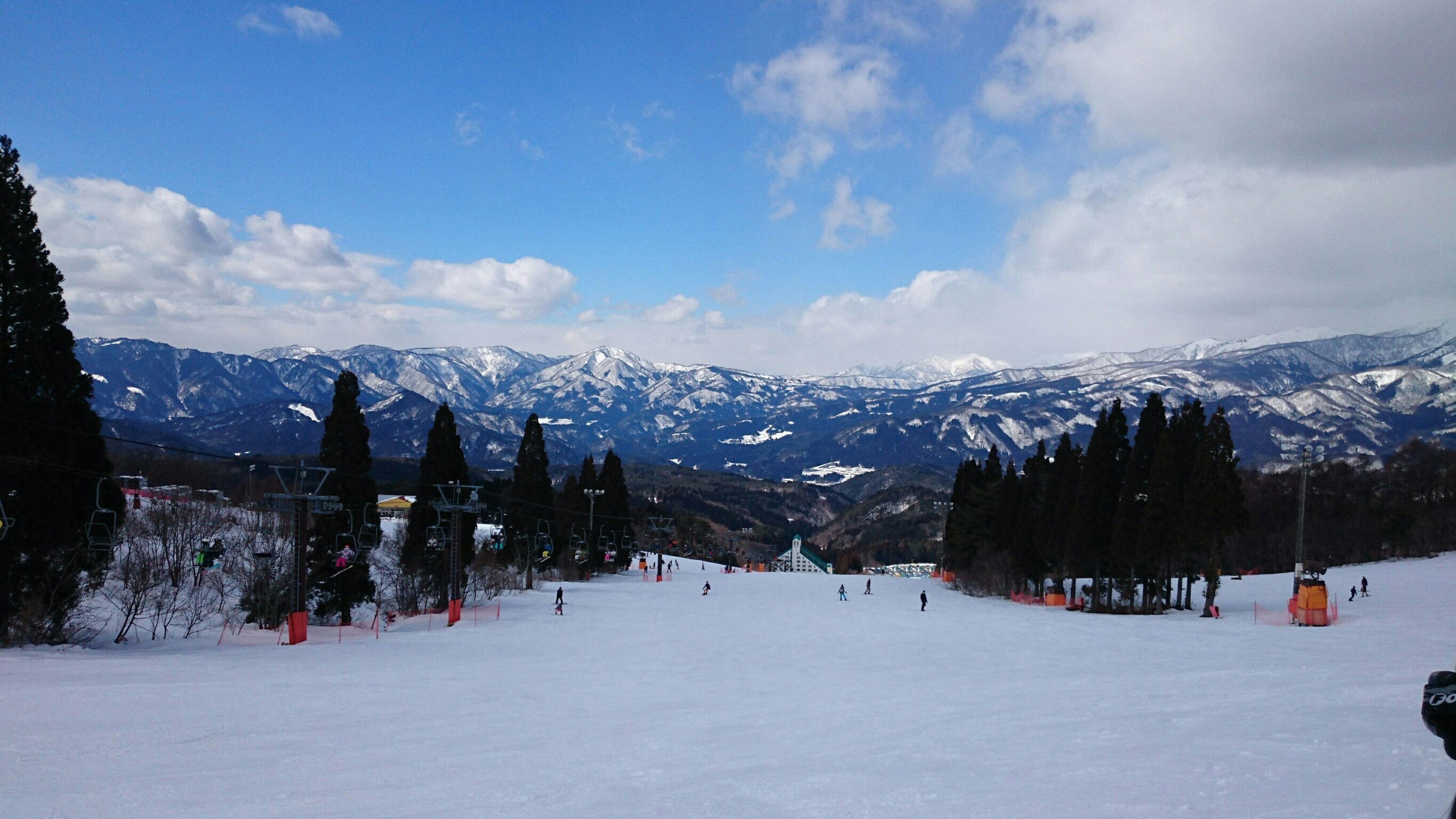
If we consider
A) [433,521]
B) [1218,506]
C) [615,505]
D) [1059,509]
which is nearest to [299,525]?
[433,521]

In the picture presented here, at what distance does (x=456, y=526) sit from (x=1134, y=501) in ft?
104

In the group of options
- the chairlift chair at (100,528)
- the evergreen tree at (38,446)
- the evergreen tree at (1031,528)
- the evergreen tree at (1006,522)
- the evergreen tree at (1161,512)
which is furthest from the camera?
the evergreen tree at (1006,522)

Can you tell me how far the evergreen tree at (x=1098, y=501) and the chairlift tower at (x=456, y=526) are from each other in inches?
1213

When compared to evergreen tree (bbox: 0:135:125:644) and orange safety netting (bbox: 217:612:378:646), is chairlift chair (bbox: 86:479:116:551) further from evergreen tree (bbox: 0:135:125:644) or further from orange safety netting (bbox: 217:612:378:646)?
orange safety netting (bbox: 217:612:378:646)

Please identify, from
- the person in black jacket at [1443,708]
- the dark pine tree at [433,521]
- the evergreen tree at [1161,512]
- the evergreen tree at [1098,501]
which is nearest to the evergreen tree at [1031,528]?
the evergreen tree at [1098,501]

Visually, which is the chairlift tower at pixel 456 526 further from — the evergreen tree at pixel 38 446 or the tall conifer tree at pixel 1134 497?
the tall conifer tree at pixel 1134 497

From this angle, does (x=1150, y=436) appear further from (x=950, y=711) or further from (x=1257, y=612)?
(x=950, y=711)

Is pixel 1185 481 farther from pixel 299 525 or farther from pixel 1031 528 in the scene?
pixel 299 525

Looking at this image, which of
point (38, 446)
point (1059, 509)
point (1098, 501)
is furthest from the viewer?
point (1059, 509)

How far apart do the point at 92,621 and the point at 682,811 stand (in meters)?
30.8

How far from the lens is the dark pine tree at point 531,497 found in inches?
2319

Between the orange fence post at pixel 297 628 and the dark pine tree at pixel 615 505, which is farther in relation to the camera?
the dark pine tree at pixel 615 505

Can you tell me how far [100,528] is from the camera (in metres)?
23.4

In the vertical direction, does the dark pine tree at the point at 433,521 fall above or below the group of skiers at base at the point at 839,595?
above
